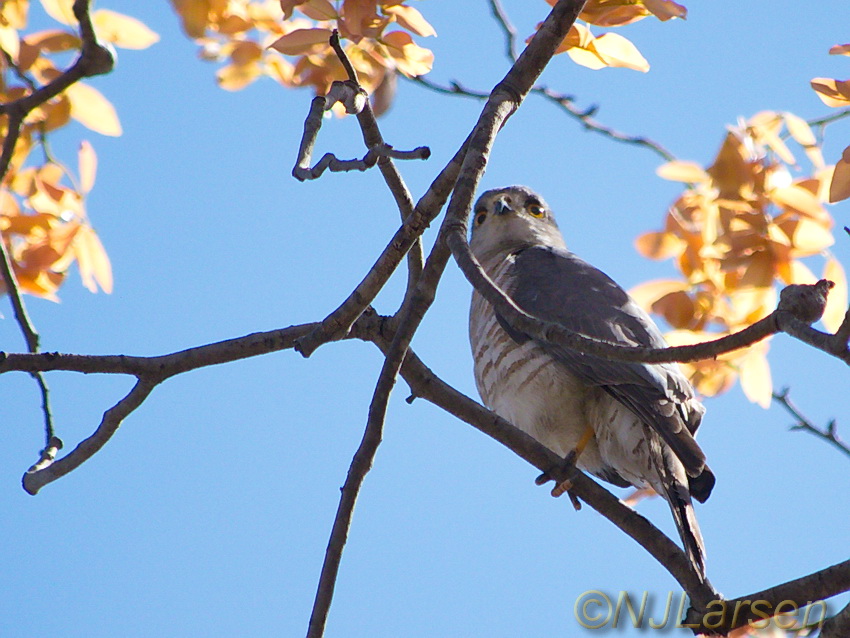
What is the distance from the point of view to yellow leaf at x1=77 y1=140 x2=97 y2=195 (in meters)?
3.41

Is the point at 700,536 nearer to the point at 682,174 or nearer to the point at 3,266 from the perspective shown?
the point at 682,174

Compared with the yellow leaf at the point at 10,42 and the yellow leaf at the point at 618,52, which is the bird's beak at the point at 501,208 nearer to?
the yellow leaf at the point at 618,52

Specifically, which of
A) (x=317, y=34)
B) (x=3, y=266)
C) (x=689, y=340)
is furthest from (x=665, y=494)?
(x=3, y=266)

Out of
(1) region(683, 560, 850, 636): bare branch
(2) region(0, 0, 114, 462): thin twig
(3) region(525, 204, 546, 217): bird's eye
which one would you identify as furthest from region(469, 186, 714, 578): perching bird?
(2) region(0, 0, 114, 462): thin twig

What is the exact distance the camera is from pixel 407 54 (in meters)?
3.17

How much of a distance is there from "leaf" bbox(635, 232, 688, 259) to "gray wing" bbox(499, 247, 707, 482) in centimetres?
44

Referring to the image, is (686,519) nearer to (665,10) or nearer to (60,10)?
(665,10)

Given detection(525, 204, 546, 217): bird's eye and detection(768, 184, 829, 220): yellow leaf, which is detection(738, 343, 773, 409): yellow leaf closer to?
detection(768, 184, 829, 220): yellow leaf

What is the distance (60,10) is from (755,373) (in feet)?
9.18

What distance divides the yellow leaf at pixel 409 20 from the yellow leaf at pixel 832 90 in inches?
47.5

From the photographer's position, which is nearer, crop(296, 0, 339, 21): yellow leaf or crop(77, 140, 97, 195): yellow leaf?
crop(296, 0, 339, 21): yellow leaf

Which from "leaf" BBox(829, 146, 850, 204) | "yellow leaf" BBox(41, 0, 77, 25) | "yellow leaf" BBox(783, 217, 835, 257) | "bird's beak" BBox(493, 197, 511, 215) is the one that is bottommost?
"bird's beak" BBox(493, 197, 511, 215)

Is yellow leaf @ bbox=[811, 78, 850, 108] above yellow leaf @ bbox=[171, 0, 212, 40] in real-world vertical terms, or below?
below

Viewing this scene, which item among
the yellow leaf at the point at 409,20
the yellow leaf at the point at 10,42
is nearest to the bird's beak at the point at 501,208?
the yellow leaf at the point at 409,20
